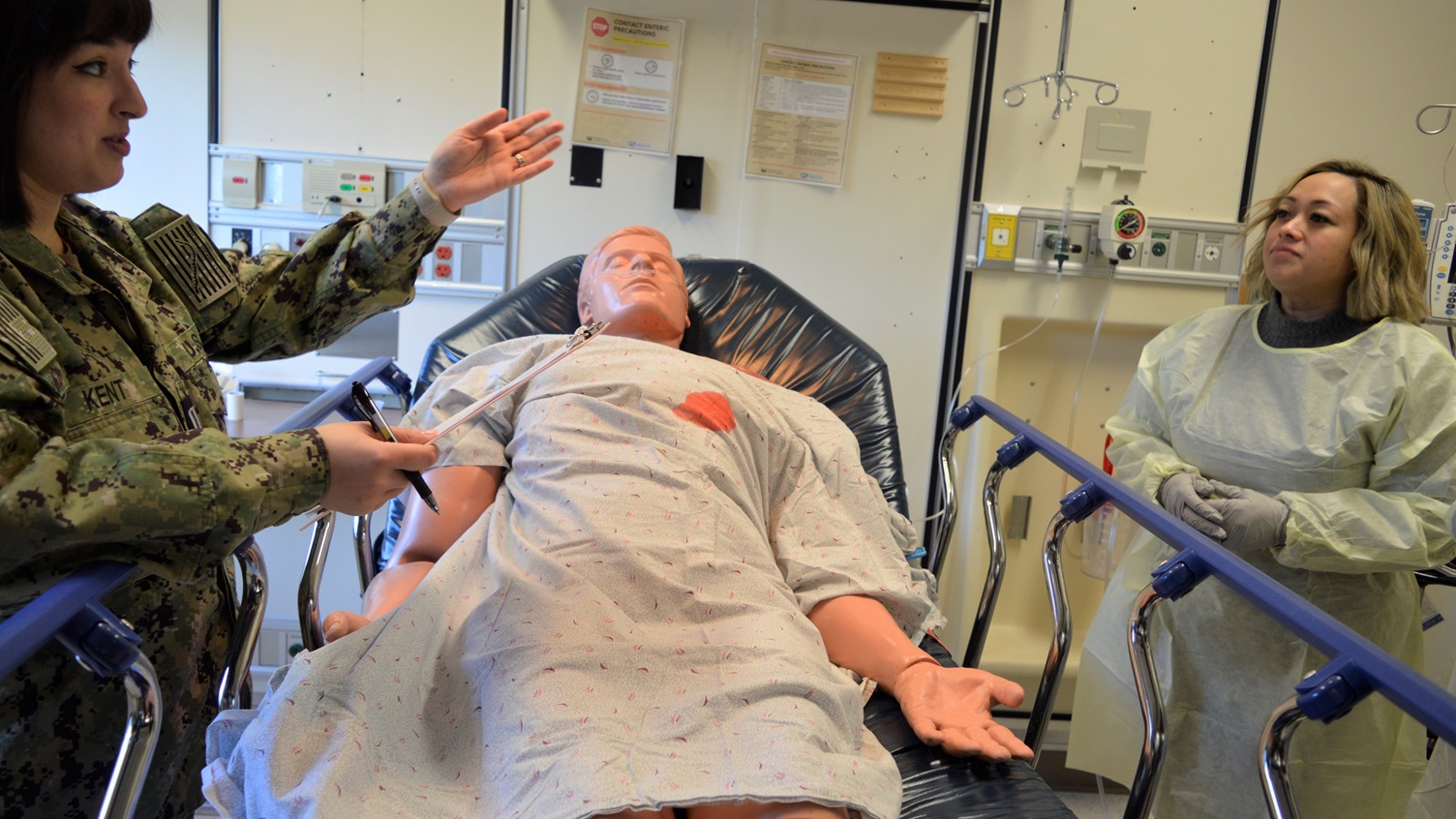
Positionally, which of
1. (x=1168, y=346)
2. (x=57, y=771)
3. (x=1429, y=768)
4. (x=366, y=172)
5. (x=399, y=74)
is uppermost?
(x=399, y=74)

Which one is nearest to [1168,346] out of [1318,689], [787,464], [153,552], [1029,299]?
[1029,299]

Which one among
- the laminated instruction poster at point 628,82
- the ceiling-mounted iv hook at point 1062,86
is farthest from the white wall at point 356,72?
the ceiling-mounted iv hook at point 1062,86

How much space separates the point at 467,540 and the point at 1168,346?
164 cm

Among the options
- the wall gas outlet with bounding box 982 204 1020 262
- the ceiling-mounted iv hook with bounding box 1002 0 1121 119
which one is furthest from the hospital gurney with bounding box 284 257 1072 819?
the ceiling-mounted iv hook with bounding box 1002 0 1121 119

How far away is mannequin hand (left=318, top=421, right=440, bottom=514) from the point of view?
3.44ft

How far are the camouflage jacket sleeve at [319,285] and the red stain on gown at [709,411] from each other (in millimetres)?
504

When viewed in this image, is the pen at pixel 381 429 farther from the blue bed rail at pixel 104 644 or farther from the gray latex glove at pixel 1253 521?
the gray latex glove at pixel 1253 521

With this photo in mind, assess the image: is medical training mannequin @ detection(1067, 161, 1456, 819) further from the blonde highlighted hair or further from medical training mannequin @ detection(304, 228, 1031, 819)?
medical training mannequin @ detection(304, 228, 1031, 819)

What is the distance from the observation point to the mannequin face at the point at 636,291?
203 centimetres

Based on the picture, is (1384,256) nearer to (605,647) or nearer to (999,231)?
(999,231)

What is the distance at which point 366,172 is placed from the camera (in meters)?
2.66

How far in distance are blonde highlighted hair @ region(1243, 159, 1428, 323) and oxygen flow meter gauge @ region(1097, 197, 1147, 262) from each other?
69 cm

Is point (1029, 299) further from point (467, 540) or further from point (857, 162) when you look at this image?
point (467, 540)

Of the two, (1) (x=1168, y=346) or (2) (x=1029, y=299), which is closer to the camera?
(1) (x=1168, y=346)
